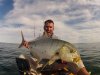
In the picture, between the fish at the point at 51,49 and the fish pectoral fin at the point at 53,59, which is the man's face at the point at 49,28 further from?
the fish pectoral fin at the point at 53,59

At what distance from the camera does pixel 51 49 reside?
705cm

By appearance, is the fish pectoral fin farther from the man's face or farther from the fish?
the man's face

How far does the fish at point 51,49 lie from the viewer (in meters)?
7.05

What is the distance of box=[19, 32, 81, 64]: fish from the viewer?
705 centimetres

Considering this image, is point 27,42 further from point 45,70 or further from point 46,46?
point 45,70

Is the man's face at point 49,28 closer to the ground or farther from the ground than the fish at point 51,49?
farther from the ground

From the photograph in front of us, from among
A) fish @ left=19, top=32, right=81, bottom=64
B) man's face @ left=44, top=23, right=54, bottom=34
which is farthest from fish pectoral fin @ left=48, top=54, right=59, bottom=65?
man's face @ left=44, top=23, right=54, bottom=34

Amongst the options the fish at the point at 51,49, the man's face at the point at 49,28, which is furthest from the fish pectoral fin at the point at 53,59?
the man's face at the point at 49,28

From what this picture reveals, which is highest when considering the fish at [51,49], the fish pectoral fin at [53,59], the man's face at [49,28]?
the man's face at [49,28]

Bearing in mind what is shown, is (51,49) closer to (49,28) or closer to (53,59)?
(53,59)

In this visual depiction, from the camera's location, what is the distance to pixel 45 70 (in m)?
8.09

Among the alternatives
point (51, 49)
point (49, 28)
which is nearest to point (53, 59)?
point (51, 49)

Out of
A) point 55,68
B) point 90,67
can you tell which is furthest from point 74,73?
point 90,67

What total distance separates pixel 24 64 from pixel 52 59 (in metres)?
1.06
